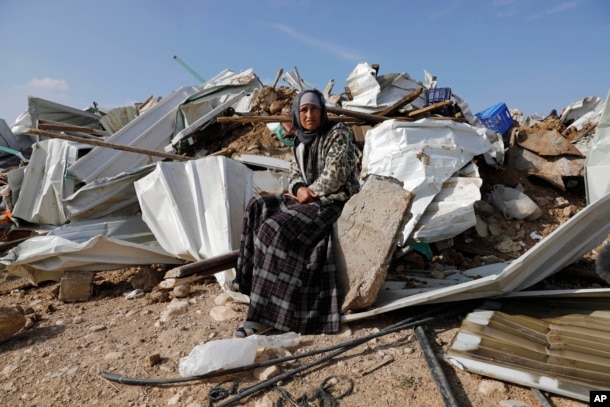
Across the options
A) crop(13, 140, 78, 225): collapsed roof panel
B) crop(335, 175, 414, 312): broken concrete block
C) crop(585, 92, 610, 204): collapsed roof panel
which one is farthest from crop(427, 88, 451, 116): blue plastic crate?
crop(13, 140, 78, 225): collapsed roof panel

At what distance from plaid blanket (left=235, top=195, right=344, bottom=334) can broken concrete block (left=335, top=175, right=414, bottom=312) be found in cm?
9

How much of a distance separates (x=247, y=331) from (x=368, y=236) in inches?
38.6

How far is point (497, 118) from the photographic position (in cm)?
523

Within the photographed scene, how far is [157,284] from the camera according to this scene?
130 inches

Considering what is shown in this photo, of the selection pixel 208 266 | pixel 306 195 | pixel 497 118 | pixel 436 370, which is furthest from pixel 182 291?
pixel 497 118

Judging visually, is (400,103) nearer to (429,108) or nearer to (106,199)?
(429,108)

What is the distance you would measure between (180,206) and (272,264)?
1.50m

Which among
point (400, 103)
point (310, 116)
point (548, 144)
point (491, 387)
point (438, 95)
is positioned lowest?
point (491, 387)

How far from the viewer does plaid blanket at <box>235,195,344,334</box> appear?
232 centimetres

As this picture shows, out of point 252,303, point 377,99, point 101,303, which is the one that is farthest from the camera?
point 377,99

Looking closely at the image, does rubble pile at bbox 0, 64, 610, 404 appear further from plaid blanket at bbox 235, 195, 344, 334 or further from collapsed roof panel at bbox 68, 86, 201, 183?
plaid blanket at bbox 235, 195, 344, 334

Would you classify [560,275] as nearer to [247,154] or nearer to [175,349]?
[175,349]

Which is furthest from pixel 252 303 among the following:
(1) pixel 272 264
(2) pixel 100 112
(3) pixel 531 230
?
(2) pixel 100 112

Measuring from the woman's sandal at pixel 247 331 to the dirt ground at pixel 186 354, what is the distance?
99 mm
